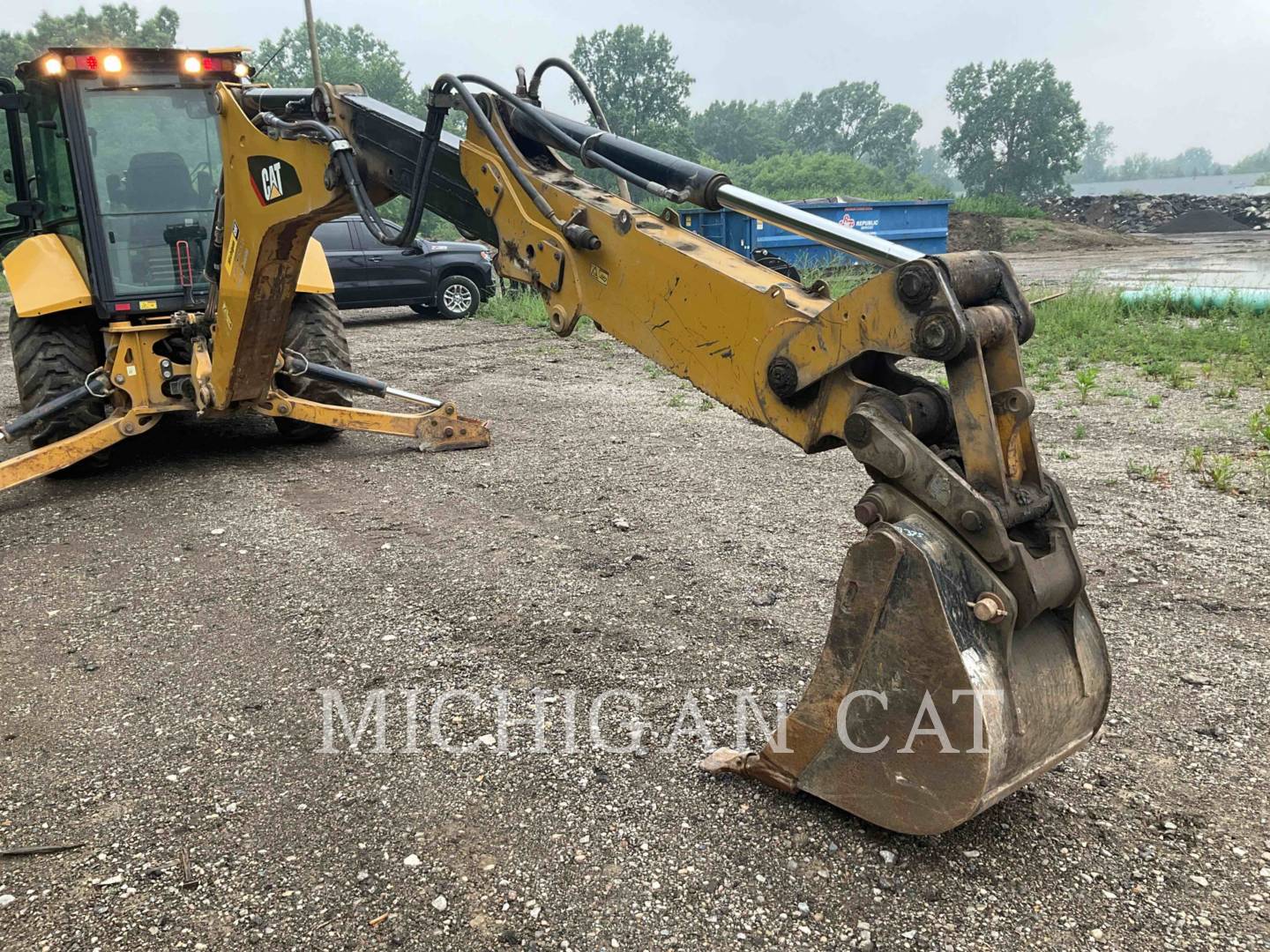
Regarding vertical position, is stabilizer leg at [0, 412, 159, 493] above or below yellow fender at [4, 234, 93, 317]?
below

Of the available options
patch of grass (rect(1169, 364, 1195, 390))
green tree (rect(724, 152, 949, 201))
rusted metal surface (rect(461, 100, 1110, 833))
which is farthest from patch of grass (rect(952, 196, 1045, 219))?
rusted metal surface (rect(461, 100, 1110, 833))

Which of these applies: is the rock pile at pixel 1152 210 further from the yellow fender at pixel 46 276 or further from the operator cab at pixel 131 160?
the yellow fender at pixel 46 276

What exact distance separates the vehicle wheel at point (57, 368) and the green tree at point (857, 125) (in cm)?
10128

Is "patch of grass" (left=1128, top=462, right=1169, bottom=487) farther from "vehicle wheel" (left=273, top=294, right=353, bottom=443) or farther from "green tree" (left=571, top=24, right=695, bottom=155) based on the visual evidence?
"green tree" (left=571, top=24, right=695, bottom=155)

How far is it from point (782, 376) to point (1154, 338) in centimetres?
884

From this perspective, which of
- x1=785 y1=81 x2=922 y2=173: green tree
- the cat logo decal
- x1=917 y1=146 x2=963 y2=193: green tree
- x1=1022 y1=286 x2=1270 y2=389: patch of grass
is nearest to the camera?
the cat logo decal

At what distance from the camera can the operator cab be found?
5992 mm

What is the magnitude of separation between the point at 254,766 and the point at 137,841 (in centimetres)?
41

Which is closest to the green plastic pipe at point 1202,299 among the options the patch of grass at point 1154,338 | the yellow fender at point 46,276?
the patch of grass at point 1154,338

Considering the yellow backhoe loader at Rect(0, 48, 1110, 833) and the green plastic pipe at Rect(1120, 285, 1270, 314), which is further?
the green plastic pipe at Rect(1120, 285, 1270, 314)

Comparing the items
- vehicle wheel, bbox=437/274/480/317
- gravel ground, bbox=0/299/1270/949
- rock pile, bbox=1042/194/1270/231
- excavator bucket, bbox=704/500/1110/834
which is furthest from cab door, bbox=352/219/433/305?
rock pile, bbox=1042/194/1270/231

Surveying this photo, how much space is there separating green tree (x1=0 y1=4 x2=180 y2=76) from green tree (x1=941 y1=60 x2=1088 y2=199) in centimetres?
4793

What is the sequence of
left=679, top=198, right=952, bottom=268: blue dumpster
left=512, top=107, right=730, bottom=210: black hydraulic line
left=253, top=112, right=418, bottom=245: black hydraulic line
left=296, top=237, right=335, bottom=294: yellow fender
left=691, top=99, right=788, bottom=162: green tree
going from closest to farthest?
left=512, top=107, right=730, bottom=210: black hydraulic line, left=253, top=112, right=418, bottom=245: black hydraulic line, left=296, top=237, right=335, bottom=294: yellow fender, left=679, top=198, right=952, bottom=268: blue dumpster, left=691, top=99, right=788, bottom=162: green tree

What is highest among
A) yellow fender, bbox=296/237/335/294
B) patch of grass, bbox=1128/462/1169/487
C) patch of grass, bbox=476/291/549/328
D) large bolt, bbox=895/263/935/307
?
large bolt, bbox=895/263/935/307
